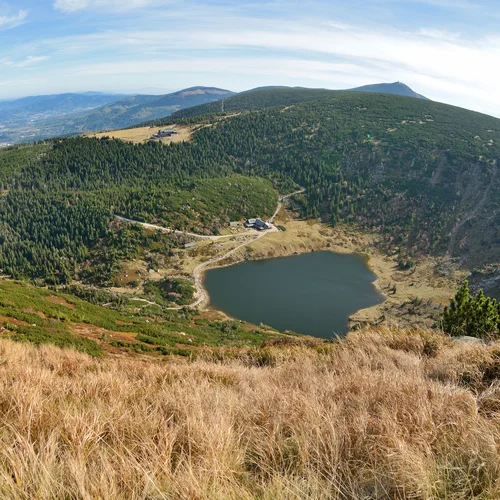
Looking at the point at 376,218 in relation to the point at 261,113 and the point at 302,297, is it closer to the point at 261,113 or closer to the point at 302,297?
the point at 302,297

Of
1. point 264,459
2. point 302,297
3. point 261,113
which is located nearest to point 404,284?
point 302,297

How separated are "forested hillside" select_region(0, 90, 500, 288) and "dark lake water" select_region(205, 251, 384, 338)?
17.6 meters

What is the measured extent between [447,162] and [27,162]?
12653 centimetres

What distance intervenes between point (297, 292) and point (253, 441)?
179ft

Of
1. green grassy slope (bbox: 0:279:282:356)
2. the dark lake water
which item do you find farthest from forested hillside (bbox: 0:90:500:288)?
green grassy slope (bbox: 0:279:282:356)

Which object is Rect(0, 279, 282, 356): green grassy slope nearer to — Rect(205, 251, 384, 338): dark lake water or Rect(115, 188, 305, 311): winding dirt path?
Rect(205, 251, 384, 338): dark lake water

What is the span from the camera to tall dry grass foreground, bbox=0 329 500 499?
2543 mm

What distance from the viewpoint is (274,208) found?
93.7 meters

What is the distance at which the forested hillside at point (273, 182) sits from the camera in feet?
232

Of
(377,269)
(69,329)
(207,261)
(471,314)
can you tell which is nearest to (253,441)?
(69,329)

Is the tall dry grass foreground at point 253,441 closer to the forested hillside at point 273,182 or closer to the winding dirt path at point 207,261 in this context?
the winding dirt path at point 207,261

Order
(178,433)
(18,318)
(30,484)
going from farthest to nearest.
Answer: (18,318), (178,433), (30,484)

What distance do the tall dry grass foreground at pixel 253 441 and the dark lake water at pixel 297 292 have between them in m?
39.3

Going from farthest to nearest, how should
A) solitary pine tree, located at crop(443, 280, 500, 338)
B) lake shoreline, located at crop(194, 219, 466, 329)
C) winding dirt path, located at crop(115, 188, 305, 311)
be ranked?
1. winding dirt path, located at crop(115, 188, 305, 311)
2. lake shoreline, located at crop(194, 219, 466, 329)
3. solitary pine tree, located at crop(443, 280, 500, 338)
